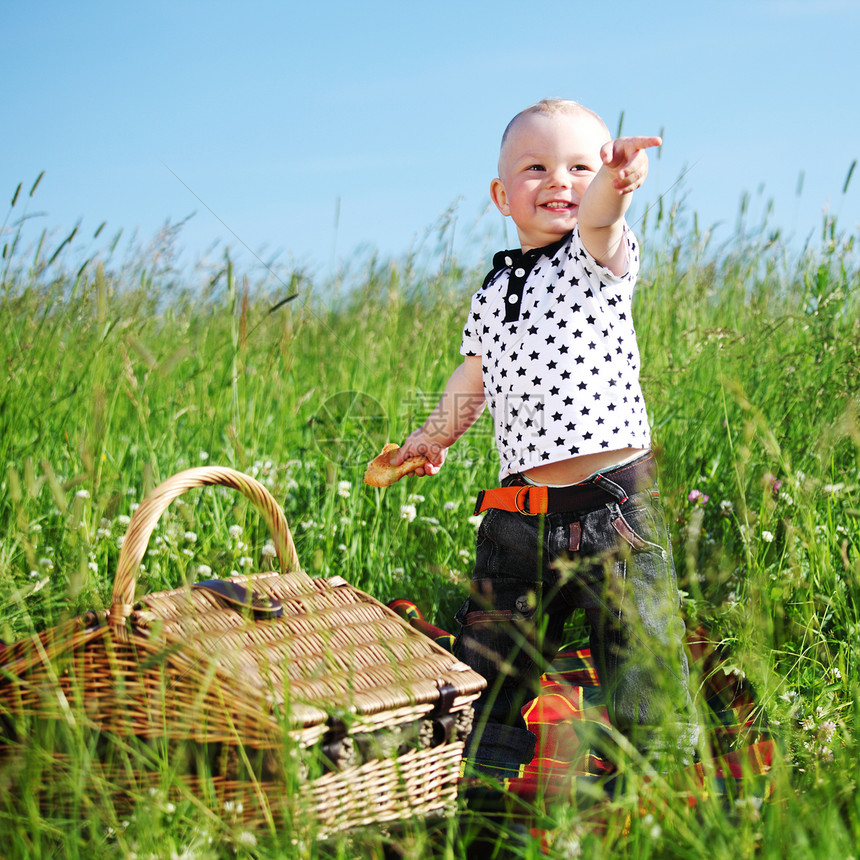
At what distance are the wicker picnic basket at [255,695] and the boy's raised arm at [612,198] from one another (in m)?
0.94

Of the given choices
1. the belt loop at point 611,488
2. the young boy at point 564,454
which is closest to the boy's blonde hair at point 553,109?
the young boy at point 564,454

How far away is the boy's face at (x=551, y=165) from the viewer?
207 centimetres

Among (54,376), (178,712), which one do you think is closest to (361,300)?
(54,376)

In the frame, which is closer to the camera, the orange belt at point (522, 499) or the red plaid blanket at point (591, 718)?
the red plaid blanket at point (591, 718)

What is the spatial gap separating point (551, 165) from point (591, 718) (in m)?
1.36

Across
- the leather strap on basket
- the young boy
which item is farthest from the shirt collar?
the leather strap on basket

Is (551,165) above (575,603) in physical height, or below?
above

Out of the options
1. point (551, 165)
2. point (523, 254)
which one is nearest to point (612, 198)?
point (551, 165)

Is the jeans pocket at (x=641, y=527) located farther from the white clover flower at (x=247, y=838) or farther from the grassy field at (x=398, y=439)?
the white clover flower at (x=247, y=838)

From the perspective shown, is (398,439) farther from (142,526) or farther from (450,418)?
(142,526)

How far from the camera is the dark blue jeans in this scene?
1.99m

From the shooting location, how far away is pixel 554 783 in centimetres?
188

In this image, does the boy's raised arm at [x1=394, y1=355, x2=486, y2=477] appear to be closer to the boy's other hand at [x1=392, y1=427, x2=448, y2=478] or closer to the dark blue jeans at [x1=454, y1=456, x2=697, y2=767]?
the boy's other hand at [x1=392, y1=427, x2=448, y2=478]

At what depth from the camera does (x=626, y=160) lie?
173cm
